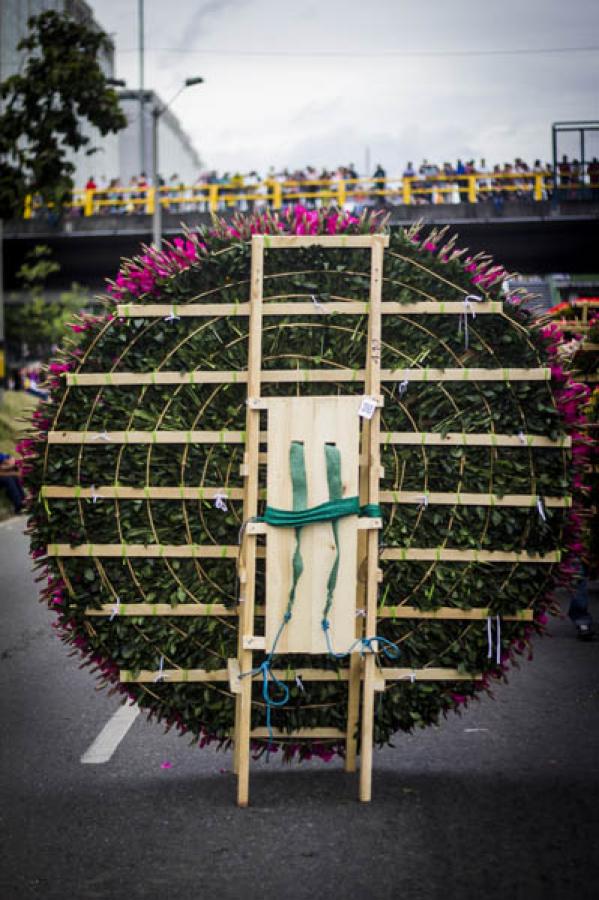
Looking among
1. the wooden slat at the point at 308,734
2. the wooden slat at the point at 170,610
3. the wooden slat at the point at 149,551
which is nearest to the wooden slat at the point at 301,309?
the wooden slat at the point at 149,551

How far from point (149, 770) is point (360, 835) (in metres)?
1.44

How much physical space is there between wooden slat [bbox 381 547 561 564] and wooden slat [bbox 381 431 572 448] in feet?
1.52

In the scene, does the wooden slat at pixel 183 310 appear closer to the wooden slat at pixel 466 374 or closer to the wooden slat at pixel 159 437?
the wooden slat at pixel 159 437

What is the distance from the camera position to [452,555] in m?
5.45

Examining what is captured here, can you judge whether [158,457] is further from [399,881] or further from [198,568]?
[399,881]

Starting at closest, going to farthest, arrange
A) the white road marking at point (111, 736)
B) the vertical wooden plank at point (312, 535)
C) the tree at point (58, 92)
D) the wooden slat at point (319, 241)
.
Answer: the vertical wooden plank at point (312, 535)
the wooden slat at point (319, 241)
the white road marking at point (111, 736)
the tree at point (58, 92)

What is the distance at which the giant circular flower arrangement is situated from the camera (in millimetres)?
5445

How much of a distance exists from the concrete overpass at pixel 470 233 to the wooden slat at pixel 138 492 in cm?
2953

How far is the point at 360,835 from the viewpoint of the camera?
4.97 metres

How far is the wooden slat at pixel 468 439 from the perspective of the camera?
5383 millimetres

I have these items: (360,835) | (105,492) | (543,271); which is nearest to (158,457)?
(105,492)

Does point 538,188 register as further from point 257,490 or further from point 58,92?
point 257,490

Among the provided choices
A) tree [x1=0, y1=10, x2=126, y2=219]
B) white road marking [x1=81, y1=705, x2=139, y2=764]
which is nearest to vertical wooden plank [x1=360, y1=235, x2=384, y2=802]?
white road marking [x1=81, y1=705, x2=139, y2=764]

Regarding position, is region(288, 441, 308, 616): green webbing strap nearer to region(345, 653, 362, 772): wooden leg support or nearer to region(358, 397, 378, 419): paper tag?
region(358, 397, 378, 419): paper tag
